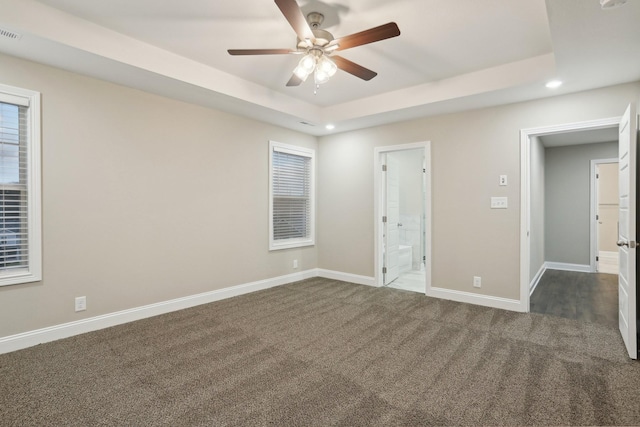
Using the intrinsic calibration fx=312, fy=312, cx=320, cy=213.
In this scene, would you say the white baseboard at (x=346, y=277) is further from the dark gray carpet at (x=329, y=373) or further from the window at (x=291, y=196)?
the dark gray carpet at (x=329, y=373)

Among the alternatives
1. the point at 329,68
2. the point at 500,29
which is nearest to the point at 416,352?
the point at 329,68

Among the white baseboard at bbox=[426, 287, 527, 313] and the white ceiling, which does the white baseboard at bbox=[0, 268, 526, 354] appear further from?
the white ceiling

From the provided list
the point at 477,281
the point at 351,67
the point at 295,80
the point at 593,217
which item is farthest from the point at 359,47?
the point at 593,217

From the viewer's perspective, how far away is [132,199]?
11.0ft

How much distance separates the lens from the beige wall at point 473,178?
348 cm

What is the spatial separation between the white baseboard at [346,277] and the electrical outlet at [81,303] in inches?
132

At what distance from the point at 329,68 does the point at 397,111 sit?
1812 mm

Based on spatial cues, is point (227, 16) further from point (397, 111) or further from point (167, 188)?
point (397, 111)

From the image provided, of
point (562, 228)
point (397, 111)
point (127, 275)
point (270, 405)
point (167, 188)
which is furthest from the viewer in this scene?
point (562, 228)

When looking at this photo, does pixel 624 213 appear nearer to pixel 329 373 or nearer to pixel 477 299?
→ pixel 477 299

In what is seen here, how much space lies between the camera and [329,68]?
8.37 feet

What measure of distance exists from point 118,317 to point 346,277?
3.19 m

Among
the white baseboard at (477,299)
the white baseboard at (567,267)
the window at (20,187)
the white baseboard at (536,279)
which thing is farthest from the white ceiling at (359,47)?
the white baseboard at (567,267)

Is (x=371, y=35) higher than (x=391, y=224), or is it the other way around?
(x=371, y=35)
